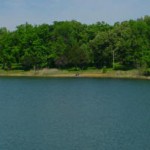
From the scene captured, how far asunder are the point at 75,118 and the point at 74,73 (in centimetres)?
6488

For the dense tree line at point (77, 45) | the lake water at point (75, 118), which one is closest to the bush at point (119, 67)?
the dense tree line at point (77, 45)

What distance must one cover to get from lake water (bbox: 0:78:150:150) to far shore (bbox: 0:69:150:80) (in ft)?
79.2

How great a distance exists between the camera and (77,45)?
118 m

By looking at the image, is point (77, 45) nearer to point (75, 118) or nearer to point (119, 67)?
point (119, 67)

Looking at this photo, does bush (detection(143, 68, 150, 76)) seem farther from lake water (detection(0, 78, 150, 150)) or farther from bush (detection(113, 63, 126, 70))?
lake water (detection(0, 78, 150, 150))

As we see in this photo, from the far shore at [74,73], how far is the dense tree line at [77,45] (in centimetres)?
205

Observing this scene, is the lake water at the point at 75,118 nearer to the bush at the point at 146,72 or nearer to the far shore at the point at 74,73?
the bush at the point at 146,72

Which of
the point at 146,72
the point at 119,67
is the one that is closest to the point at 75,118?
the point at 146,72

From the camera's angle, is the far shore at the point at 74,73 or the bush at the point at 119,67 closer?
the far shore at the point at 74,73

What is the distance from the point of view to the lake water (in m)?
37.2

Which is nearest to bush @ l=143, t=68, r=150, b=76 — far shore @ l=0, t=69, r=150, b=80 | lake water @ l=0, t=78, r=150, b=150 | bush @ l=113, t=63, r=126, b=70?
far shore @ l=0, t=69, r=150, b=80

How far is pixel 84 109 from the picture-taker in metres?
56.4

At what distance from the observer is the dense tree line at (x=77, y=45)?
111875 mm

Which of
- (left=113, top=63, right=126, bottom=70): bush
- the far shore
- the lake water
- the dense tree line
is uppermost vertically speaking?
the dense tree line
